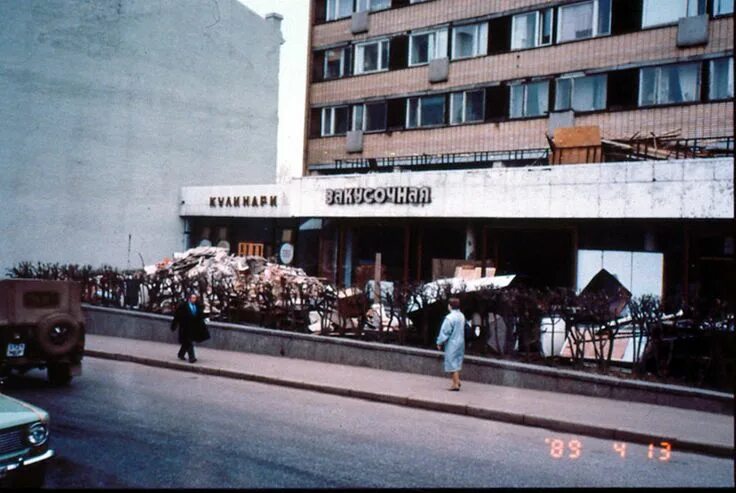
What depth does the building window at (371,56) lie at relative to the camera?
32.6 m

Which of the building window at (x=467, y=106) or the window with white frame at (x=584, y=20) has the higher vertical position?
the window with white frame at (x=584, y=20)

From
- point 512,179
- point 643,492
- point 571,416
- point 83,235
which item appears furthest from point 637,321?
point 83,235

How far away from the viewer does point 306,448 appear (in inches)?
345

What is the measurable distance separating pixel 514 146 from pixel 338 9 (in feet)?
40.4

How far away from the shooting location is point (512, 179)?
22.0 meters

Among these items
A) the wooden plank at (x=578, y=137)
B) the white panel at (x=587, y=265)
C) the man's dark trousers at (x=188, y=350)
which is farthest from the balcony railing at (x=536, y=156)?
the man's dark trousers at (x=188, y=350)

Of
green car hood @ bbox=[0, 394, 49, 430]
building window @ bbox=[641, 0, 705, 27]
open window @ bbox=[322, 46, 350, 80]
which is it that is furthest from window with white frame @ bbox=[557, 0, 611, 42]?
green car hood @ bbox=[0, 394, 49, 430]

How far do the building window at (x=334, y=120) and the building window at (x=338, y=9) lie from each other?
4.47 meters

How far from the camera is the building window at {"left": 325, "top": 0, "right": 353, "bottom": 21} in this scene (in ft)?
112

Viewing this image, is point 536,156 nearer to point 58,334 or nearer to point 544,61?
point 544,61

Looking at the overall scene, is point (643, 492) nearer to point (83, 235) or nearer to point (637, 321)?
point (637, 321)

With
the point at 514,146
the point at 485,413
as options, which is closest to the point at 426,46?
the point at 514,146

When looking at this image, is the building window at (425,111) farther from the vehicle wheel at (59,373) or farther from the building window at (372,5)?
the vehicle wheel at (59,373)
